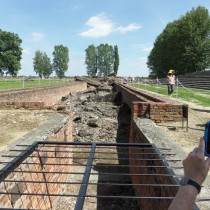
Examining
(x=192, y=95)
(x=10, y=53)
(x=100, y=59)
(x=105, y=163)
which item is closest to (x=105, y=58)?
(x=100, y=59)

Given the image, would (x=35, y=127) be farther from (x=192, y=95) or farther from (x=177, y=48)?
(x=177, y=48)

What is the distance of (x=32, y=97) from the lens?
14.7m

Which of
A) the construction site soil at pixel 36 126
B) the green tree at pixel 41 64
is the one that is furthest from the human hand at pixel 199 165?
the green tree at pixel 41 64

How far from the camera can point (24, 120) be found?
7656 mm

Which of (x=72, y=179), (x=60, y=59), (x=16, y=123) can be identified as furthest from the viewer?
(x=60, y=59)

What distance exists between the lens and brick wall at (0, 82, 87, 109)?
375 inches

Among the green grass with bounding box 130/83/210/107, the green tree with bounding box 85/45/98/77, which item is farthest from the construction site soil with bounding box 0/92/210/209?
the green tree with bounding box 85/45/98/77

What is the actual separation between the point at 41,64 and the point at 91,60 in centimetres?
2105

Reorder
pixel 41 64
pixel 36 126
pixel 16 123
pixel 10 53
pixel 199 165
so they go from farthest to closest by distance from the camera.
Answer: pixel 41 64 → pixel 10 53 → pixel 16 123 → pixel 36 126 → pixel 199 165

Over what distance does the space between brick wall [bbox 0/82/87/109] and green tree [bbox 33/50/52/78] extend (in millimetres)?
72064

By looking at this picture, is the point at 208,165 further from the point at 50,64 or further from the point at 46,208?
the point at 50,64

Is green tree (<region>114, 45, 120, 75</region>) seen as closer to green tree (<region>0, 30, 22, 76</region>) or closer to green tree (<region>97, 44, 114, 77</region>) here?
green tree (<region>97, 44, 114, 77</region>)

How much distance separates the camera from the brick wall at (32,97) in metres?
9.53

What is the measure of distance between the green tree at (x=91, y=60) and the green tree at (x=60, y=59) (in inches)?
332
